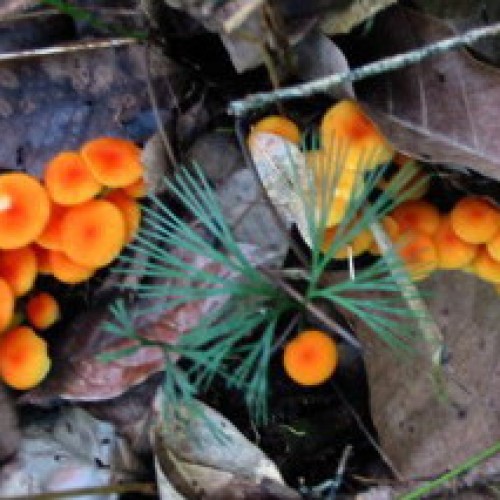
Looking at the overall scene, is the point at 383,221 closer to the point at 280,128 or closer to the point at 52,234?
the point at 280,128

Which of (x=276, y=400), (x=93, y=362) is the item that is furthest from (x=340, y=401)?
(x=93, y=362)

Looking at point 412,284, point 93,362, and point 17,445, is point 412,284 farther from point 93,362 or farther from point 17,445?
point 17,445

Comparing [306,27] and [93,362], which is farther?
[93,362]

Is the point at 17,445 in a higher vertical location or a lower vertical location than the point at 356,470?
higher

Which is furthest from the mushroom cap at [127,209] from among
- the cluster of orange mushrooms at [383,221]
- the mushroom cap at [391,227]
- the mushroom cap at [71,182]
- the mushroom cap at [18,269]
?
the mushroom cap at [391,227]

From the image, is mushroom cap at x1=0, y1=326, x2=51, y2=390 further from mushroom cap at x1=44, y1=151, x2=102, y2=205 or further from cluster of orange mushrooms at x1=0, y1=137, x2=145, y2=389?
mushroom cap at x1=44, y1=151, x2=102, y2=205

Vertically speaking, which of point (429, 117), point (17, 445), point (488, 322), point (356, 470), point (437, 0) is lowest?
point (356, 470)

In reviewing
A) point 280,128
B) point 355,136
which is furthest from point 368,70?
point 280,128
